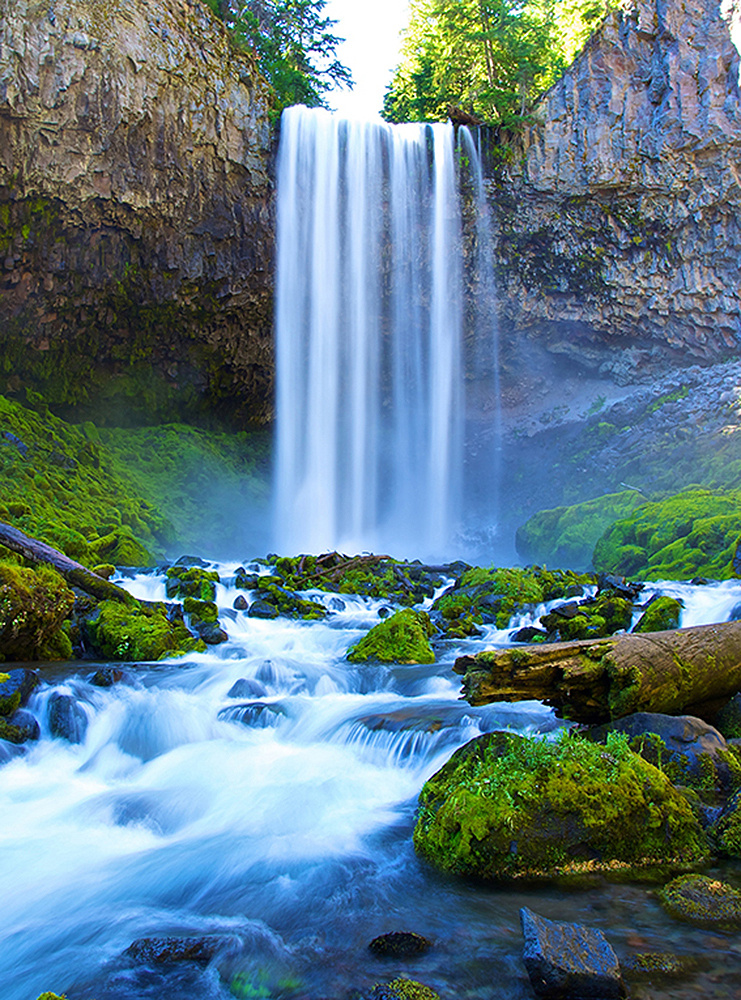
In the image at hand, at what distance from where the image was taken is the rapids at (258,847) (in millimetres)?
2715

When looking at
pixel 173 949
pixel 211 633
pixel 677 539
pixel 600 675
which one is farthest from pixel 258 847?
pixel 677 539

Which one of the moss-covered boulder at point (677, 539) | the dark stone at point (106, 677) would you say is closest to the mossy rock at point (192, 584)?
the dark stone at point (106, 677)

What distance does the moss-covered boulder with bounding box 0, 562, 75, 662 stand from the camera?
271 inches

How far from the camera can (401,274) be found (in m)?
24.3

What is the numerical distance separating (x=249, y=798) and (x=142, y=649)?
3584 mm

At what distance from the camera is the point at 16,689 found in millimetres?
5562

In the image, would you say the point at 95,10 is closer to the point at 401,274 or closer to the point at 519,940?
the point at 401,274

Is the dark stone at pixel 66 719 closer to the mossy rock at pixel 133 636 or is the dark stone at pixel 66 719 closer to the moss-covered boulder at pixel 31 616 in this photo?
the moss-covered boulder at pixel 31 616

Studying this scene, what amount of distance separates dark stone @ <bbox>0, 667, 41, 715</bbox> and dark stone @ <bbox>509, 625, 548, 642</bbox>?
5881 millimetres

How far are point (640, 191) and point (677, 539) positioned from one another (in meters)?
14.3

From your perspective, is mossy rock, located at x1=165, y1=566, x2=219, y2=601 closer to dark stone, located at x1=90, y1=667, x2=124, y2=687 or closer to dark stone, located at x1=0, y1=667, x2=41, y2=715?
dark stone, located at x1=90, y1=667, x2=124, y2=687

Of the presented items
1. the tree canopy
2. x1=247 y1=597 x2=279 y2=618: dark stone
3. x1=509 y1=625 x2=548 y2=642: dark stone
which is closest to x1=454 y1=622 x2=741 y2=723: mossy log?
x1=509 y1=625 x2=548 y2=642: dark stone

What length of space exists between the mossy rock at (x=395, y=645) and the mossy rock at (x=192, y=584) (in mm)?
3388

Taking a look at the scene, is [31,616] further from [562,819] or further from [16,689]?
[562,819]
